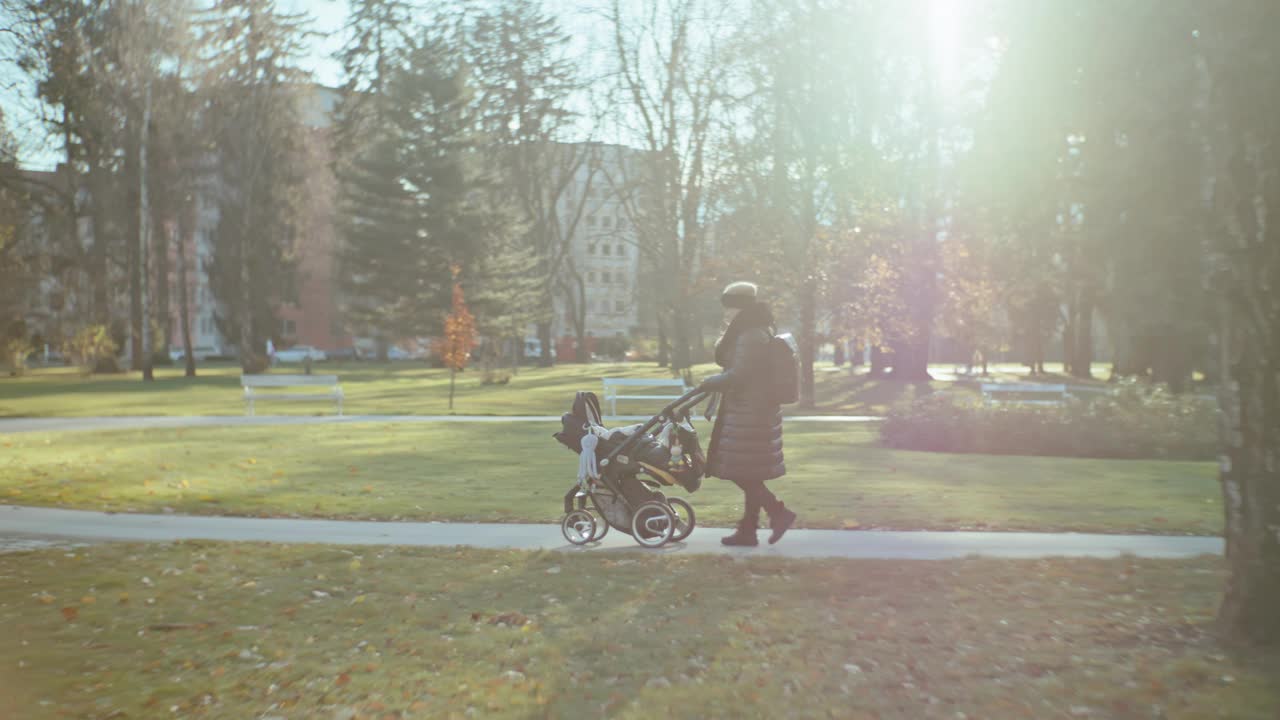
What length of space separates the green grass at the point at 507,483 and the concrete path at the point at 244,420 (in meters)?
2.56

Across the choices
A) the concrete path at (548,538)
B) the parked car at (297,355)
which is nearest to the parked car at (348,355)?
the parked car at (297,355)

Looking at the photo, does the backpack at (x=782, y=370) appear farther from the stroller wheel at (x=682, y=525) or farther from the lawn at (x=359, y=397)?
the lawn at (x=359, y=397)

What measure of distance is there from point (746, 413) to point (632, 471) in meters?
1.02

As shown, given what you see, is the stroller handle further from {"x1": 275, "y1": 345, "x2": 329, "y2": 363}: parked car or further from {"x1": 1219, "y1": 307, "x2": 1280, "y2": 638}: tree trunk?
{"x1": 275, "y1": 345, "x2": 329, "y2": 363}: parked car

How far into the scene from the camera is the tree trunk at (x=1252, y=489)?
559 centimetres

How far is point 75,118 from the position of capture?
4222 centimetres

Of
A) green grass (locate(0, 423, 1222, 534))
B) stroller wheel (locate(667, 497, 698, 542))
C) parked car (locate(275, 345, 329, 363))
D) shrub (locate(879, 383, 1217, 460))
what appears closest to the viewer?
stroller wheel (locate(667, 497, 698, 542))

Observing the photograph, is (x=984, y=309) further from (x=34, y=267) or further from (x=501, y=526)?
(x=501, y=526)

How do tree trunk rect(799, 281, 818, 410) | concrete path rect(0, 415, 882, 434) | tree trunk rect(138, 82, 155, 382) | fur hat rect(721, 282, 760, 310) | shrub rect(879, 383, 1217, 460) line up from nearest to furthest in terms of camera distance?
1. fur hat rect(721, 282, 760, 310)
2. shrub rect(879, 383, 1217, 460)
3. concrete path rect(0, 415, 882, 434)
4. tree trunk rect(799, 281, 818, 410)
5. tree trunk rect(138, 82, 155, 382)

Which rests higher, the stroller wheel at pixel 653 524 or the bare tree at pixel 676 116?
the bare tree at pixel 676 116

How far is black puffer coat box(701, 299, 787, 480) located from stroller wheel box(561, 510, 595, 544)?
1.15m

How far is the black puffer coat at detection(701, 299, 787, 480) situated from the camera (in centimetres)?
825

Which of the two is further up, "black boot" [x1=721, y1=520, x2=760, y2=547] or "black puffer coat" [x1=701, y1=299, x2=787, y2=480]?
"black puffer coat" [x1=701, y1=299, x2=787, y2=480]

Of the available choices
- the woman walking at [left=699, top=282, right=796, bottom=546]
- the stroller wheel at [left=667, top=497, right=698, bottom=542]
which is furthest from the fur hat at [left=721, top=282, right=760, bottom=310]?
the stroller wheel at [left=667, top=497, right=698, bottom=542]
